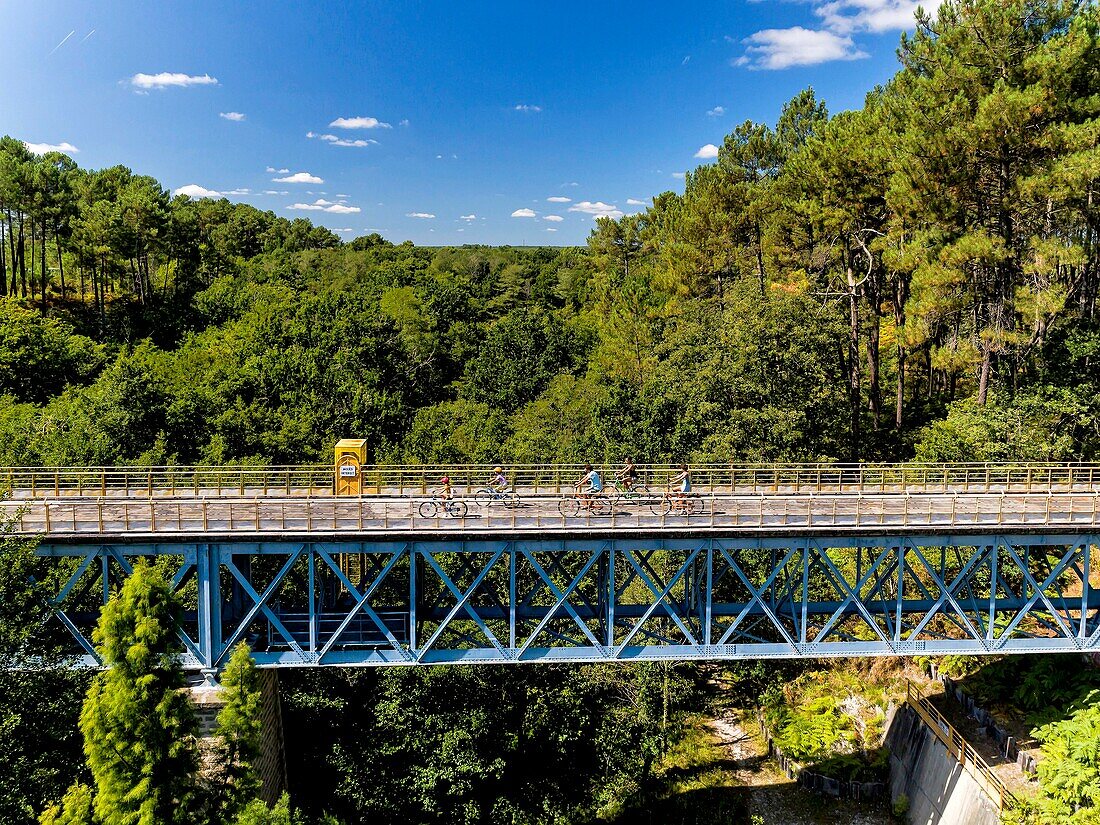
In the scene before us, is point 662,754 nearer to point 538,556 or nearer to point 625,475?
point 538,556

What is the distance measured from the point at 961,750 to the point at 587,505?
1651 centimetres

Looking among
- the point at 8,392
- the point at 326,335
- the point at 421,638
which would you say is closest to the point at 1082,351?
the point at 421,638

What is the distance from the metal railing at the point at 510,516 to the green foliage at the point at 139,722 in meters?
4.67

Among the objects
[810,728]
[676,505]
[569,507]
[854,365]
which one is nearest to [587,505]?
[569,507]

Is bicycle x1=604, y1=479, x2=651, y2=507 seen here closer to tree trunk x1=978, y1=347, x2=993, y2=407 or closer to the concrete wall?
the concrete wall

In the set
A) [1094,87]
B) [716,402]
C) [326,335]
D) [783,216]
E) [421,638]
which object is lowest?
[421,638]

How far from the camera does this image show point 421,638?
31188 mm

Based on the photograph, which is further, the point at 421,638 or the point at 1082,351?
the point at 1082,351

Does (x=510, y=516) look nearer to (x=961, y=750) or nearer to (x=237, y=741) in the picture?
(x=237, y=741)

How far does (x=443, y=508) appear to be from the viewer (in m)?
25.4

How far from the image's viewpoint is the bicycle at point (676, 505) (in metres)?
25.0

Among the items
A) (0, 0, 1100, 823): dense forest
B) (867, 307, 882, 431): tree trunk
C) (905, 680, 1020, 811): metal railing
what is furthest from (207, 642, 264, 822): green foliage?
(867, 307, 882, 431): tree trunk

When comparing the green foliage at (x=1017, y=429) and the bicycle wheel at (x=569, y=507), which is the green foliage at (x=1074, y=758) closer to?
the green foliage at (x=1017, y=429)

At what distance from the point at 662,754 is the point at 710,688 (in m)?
5.80
